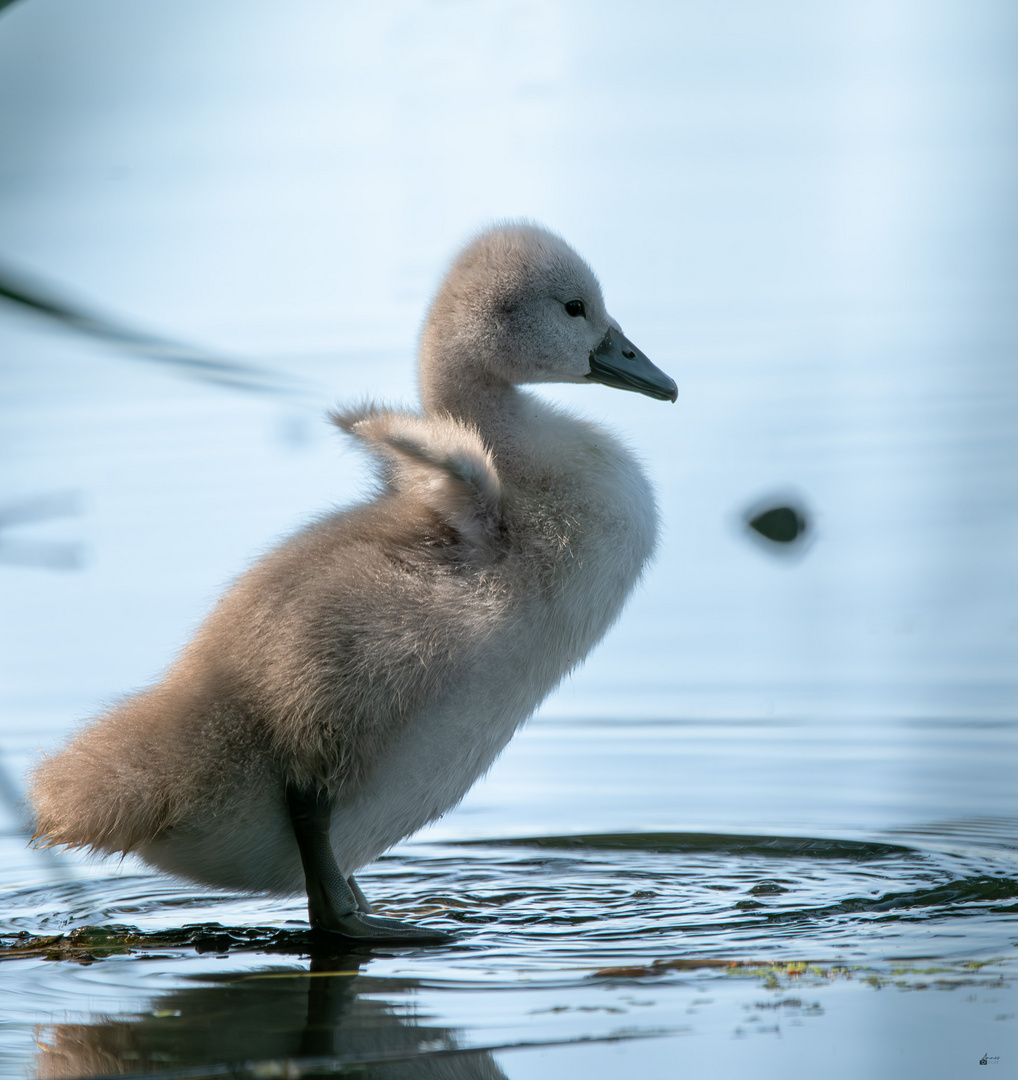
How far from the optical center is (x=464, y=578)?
2.79 metres

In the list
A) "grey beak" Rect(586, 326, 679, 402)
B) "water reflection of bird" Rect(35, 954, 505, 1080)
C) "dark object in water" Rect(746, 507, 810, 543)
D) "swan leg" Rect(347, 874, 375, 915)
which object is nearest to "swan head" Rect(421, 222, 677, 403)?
"grey beak" Rect(586, 326, 679, 402)

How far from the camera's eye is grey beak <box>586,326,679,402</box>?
335 centimetres

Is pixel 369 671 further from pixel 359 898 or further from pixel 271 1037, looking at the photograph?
pixel 271 1037

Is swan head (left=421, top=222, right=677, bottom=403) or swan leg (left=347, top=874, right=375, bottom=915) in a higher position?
swan head (left=421, top=222, right=677, bottom=403)

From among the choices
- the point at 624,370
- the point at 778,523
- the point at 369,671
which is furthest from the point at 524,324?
the point at 778,523

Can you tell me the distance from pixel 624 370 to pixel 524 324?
11.9 inches

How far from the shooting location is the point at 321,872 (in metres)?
2.80

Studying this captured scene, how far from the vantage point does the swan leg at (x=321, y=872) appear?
2.78 metres

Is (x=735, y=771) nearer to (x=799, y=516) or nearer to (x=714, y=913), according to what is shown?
(x=714, y=913)

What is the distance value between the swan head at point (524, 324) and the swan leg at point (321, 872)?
37.6 inches

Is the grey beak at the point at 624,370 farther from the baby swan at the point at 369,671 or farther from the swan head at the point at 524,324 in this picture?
the baby swan at the point at 369,671

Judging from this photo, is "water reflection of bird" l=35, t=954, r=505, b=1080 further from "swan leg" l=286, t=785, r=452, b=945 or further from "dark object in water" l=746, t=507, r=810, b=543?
"dark object in water" l=746, t=507, r=810, b=543

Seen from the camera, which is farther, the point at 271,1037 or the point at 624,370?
the point at 624,370

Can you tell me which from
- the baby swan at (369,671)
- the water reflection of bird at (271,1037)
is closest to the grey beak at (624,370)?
the baby swan at (369,671)
